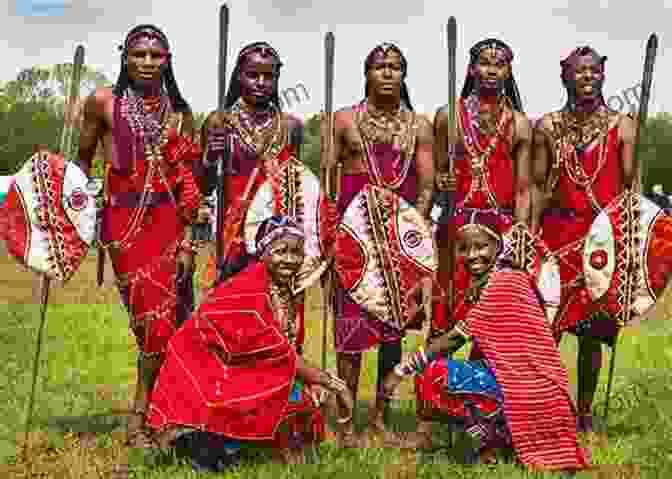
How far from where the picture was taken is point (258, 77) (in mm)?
5535

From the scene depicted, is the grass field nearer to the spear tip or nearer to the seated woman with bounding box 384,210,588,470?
the seated woman with bounding box 384,210,588,470

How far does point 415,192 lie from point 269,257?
1.24 meters

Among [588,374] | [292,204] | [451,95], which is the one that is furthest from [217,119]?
[588,374]

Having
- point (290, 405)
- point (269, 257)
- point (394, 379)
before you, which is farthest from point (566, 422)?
point (269, 257)

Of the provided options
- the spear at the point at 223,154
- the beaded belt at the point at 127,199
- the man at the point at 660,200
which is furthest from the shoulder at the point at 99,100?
the man at the point at 660,200

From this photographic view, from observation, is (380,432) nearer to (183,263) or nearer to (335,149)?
(183,263)

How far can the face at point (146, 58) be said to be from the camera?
17.5 ft

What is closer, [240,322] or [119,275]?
[240,322]

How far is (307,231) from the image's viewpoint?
5.52m

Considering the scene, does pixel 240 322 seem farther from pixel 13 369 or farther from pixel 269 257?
pixel 13 369

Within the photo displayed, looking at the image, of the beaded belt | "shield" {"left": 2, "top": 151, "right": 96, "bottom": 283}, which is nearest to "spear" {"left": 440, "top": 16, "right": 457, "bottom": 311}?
the beaded belt

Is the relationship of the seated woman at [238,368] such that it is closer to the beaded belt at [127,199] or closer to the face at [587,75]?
the beaded belt at [127,199]

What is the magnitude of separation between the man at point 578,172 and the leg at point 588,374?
0.32 meters

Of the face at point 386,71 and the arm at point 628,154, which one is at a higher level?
the face at point 386,71
